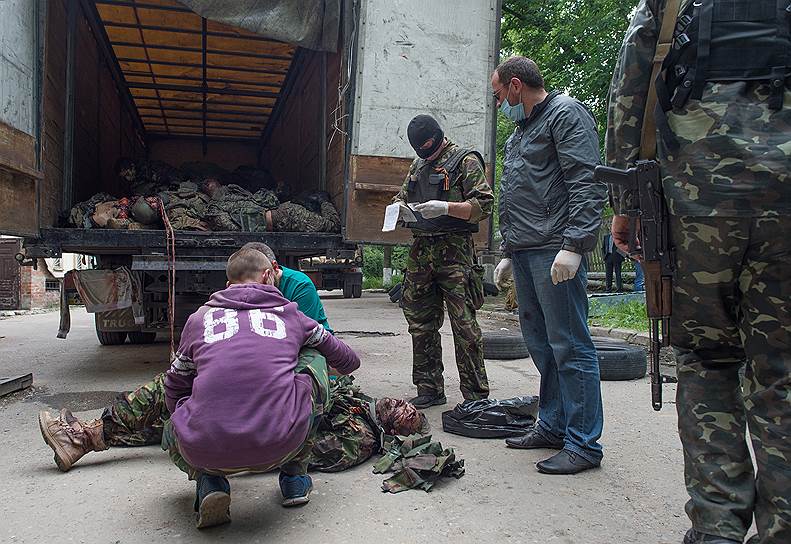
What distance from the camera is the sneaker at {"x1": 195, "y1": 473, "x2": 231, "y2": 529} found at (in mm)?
2055

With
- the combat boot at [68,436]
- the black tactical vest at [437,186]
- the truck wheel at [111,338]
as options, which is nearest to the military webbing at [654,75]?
the black tactical vest at [437,186]

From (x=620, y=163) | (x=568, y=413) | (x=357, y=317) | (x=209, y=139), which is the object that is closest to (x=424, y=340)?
(x=568, y=413)

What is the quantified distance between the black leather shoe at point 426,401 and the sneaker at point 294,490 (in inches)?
60.4

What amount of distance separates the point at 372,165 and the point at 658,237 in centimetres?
286

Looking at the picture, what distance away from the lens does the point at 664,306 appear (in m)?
1.77

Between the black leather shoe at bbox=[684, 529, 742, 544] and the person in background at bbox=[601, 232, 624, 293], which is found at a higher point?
the person in background at bbox=[601, 232, 624, 293]

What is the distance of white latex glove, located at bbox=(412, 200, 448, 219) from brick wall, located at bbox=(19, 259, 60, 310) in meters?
13.4

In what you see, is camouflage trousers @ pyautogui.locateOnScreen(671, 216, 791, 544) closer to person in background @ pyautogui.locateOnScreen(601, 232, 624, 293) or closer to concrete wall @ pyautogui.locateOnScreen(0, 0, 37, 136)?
concrete wall @ pyautogui.locateOnScreen(0, 0, 37, 136)

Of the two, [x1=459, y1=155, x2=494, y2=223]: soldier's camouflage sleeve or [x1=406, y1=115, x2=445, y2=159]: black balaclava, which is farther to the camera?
[x1=406, y1=115, x2=445, y2=159]: black balaclava

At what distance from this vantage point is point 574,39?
464 inches

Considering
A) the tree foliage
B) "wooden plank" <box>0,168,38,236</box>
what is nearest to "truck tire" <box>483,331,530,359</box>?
"wooden plank" <box>0,168,38,236</box>

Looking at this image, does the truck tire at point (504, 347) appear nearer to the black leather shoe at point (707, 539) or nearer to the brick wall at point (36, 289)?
the black leather shoe at point (707, 539)

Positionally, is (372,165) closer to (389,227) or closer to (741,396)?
(389,227)

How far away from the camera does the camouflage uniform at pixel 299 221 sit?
481 centimetres
